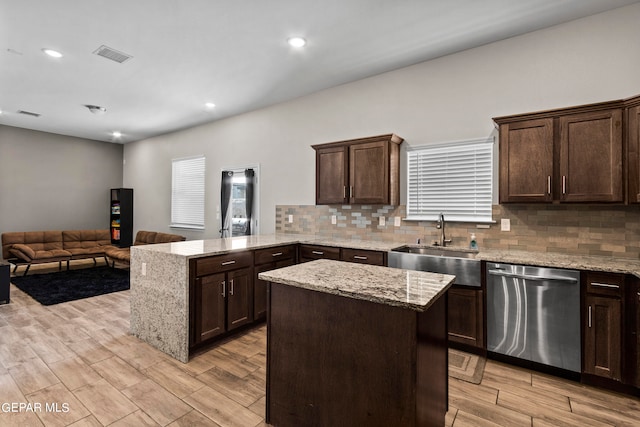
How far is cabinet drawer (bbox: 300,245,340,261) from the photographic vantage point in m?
3.60

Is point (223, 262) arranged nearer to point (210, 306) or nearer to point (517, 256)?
point (210, 306)

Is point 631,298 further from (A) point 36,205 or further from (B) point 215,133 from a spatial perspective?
(A) point 36,205

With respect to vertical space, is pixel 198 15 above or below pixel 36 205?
above

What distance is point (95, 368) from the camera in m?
2.62

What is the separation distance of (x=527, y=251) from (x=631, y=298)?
87cm

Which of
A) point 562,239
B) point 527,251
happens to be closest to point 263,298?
point 527,251

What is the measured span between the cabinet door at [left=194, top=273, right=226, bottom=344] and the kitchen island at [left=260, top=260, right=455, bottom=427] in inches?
49.4

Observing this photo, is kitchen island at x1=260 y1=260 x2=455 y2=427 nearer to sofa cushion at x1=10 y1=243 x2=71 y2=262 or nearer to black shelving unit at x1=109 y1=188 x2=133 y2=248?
sofa cushion at x1=10 y1=243 x2=71 y2=262

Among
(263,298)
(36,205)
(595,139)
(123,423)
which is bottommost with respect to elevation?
(123,423)

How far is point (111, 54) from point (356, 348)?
395cm

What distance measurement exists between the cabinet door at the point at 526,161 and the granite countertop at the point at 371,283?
1.56m

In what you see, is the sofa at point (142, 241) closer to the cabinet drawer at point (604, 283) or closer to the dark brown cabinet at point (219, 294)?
the dark brown cabinet at point (219, 294)

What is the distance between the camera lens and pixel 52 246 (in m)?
6.57

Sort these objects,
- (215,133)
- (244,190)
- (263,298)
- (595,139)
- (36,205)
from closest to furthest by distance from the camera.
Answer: (595,139) < (263,298) < (244,190) < (215,133) < (36,205)
